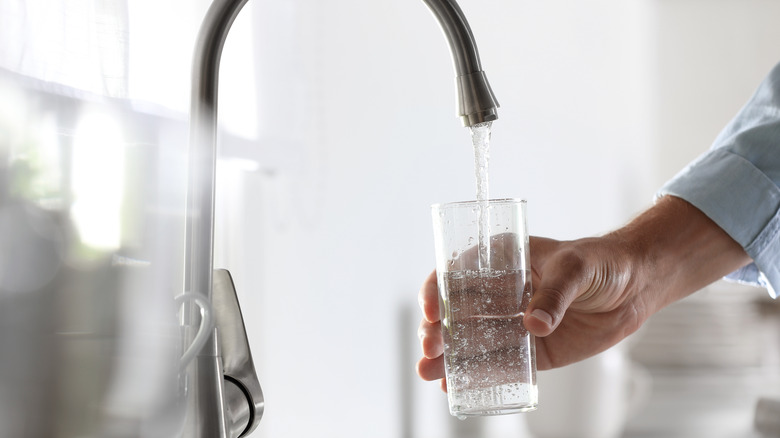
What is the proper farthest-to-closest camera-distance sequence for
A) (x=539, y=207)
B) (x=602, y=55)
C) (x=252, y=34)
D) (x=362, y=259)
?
(x=602, y=55) → (x=539, y=207) → (x=362, y=259) → (x=252, y=34)

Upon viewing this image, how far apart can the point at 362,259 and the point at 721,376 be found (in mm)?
1969

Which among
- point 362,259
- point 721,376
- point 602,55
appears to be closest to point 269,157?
point 362,259

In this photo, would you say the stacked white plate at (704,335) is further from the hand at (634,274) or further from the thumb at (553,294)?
the thumb at (553,294)

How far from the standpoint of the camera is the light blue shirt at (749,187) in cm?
103

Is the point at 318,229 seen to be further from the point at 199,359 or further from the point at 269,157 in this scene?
the point at 199,359

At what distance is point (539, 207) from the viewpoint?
2.17 m

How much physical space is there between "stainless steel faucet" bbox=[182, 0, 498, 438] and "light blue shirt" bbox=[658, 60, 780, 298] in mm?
546

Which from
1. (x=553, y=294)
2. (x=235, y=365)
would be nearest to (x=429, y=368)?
(x=553, y=294)

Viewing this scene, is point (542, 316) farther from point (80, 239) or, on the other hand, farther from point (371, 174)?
point (371, 174)

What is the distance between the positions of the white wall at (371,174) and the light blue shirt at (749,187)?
52cm

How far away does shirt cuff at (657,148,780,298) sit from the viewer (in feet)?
3.39

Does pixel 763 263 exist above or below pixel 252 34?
below

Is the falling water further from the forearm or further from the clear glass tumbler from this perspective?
the forearm

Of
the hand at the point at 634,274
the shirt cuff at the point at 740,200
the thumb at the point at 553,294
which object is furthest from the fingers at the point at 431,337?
the shirt cuff at the point at 740,200
